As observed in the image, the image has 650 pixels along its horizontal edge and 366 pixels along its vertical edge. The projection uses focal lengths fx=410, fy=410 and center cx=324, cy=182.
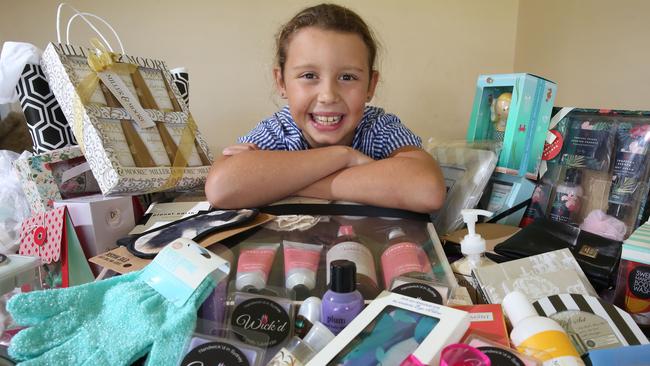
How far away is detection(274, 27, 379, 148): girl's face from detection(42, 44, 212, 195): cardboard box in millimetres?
258

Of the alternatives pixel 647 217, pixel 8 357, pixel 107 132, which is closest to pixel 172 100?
pixel 107 132

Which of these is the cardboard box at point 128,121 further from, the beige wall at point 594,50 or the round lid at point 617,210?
the beige wall at point 594,50

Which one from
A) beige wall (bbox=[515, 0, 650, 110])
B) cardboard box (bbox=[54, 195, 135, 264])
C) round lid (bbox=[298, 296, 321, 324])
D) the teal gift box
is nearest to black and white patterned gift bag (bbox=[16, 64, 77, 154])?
cardboard box (bbox=[54, 195, 135, 264])

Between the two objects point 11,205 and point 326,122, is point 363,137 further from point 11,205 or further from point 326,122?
point 11,205

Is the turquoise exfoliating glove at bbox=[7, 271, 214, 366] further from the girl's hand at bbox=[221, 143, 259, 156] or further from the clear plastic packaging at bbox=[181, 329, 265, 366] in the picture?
the girl's hand at bbox=[221, 143, 259, 156]

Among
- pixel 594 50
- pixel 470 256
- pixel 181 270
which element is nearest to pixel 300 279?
pixel 181 270

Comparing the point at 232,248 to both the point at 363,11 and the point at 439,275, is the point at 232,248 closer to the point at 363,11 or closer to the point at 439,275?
the point at 439,275

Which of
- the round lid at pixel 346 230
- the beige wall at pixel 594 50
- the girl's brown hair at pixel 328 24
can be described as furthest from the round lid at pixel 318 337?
the beige wall at pixel 594 50

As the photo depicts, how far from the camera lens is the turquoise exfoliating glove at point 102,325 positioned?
1.25 ft

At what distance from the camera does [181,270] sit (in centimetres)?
43

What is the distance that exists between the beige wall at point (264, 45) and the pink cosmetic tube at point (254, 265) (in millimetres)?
833

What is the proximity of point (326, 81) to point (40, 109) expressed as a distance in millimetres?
546

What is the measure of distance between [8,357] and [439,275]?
0.47 metres

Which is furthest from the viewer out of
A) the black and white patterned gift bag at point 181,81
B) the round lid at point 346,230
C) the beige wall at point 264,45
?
the beige wall at point 264,45
